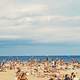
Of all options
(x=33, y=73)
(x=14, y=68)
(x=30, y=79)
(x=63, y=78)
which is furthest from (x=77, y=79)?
(x=14, y=68)

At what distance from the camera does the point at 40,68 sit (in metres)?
29.2

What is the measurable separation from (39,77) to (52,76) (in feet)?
7.60

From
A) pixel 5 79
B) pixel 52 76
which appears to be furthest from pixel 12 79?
pixel 52 76

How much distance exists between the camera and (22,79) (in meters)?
20.0

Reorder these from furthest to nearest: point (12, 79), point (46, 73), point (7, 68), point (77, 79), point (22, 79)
Answer: point (7, 68) < point (46, 73) < point (12, 79) < point (77, 79) < point (22, 79)

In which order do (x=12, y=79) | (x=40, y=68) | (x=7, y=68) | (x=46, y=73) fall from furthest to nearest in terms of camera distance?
(x=7, y=68), (x=40, y=68), (x=46, y=73), (x=12, y=79)

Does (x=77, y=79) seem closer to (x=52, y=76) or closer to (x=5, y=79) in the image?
(x=52, y=76)

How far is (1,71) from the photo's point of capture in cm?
3056

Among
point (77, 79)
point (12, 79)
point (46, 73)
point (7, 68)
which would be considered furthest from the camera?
point (7, 68)

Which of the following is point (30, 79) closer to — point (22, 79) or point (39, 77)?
point (39, 77)

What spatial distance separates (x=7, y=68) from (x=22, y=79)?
11.4 m

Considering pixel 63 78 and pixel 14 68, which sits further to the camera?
pixel 14 68

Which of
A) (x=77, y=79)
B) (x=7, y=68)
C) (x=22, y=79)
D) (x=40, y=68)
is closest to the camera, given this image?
(x=22, y=79)

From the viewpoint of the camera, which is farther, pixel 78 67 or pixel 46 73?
pixel 78 67
